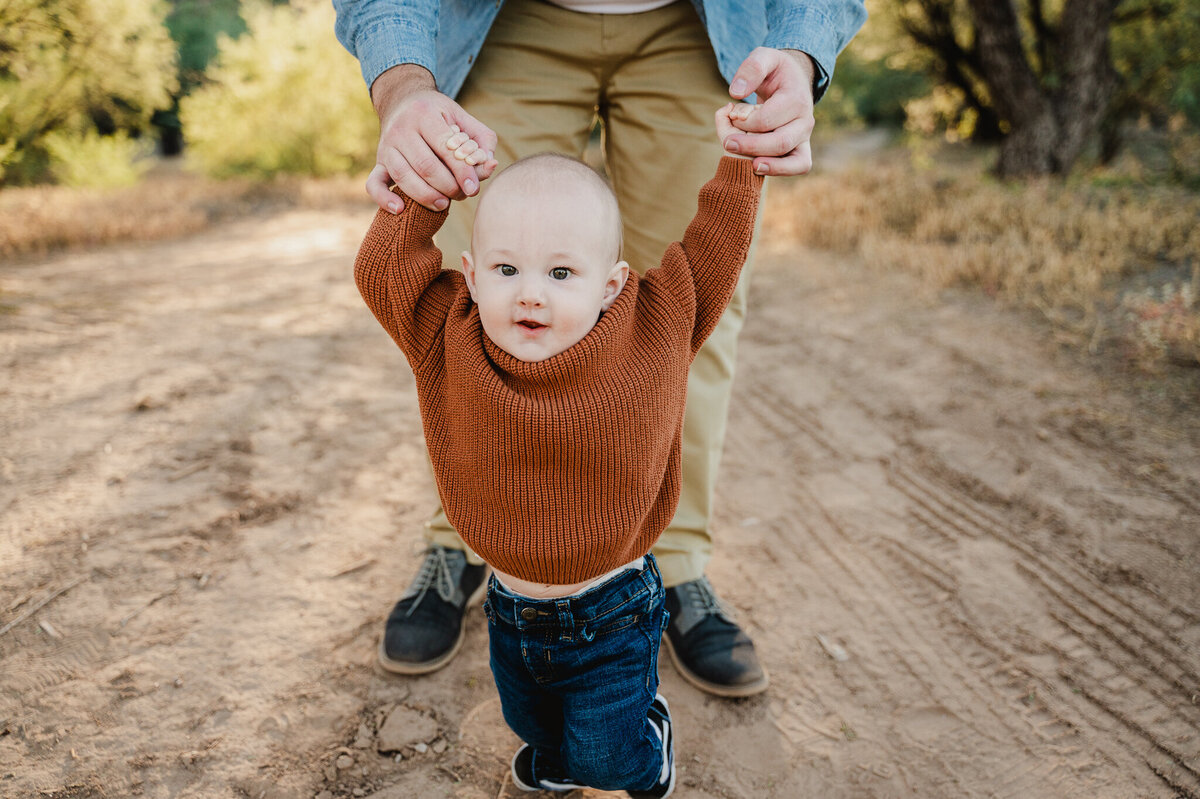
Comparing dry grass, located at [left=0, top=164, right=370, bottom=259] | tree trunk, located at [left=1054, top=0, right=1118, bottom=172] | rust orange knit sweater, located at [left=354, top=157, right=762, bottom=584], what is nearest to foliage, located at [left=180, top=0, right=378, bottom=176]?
dry grass, located at [left=0, top=164, right=370, bottom=259]

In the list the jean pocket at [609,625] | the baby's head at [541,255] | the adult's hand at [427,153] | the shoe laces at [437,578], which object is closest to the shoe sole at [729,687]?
the jean pocket at [609,625]

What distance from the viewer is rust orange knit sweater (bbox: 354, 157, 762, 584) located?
1206mm

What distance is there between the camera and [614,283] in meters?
1.31

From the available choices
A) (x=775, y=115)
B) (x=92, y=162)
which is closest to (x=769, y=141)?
(x=775, y=115)

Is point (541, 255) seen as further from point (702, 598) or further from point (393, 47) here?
point (702, 598)

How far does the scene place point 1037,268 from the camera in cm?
418

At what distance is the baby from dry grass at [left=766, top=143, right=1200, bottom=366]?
2.77m

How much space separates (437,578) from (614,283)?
40.6 inches

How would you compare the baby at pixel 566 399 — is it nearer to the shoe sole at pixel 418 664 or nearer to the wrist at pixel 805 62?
the wrist at pixel 805 62

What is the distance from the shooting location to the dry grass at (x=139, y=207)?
4953mm

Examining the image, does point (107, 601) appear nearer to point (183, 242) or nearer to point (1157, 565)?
point (1157, 565)

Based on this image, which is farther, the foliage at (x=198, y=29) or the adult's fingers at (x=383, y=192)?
the foliage at (x=198, y=29)

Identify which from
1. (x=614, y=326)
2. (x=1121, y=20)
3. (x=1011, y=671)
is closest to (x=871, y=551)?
(x=1011, y=671)

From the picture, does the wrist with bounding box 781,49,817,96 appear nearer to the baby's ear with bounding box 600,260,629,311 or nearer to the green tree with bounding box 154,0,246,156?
the baby's ear with bounding box 600,260,629,311
